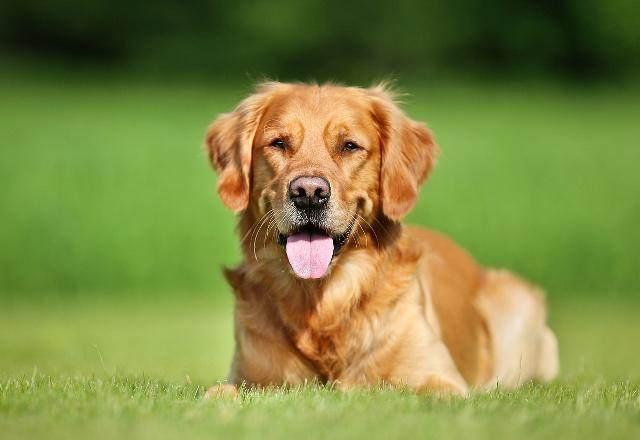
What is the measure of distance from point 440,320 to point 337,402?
1.86 metres

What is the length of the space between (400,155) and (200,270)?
24.7 feet

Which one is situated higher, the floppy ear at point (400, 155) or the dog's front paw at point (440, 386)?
the floppy ear at point (400, 155)

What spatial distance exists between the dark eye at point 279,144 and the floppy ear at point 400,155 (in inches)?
21.3

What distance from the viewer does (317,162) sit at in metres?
5.59

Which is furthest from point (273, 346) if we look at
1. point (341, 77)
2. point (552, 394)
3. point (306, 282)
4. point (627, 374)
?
point (341, 77)

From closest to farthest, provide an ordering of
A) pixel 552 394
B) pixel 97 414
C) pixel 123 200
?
pixel 97 414 → pixel 552 394 → pixel 123 200

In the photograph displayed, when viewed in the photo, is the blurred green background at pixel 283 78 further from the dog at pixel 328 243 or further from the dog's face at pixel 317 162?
the dog at pixel 328 243

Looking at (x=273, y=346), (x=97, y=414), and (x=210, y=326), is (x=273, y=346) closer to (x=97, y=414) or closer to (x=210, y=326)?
(x=97, y=414)

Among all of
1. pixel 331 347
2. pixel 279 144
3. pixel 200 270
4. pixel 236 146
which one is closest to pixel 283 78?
pixel 200 270

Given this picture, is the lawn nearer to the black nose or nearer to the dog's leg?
the dog's leg

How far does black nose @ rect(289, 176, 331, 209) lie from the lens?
17.8 feet

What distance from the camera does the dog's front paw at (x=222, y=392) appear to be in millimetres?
5043

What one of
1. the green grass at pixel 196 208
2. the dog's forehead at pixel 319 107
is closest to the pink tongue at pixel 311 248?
the dog's forehead at pixel 319 107

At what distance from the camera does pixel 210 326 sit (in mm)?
10438
